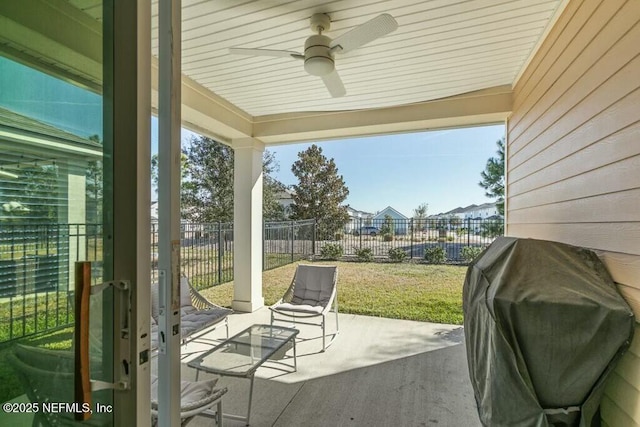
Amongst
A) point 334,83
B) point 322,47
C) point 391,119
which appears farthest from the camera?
point 391,119

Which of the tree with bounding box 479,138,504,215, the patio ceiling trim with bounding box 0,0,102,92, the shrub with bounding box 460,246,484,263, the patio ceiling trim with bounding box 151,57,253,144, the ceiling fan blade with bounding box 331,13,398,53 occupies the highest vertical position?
the patio ceiling trim with bounding box 151,57,253,144

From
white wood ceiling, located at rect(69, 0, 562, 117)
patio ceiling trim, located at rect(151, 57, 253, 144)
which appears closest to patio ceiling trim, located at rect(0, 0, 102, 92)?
white wood ceiling, located at rect(69, 0, 562, 117)

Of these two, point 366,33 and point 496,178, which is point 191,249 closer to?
point 366,33

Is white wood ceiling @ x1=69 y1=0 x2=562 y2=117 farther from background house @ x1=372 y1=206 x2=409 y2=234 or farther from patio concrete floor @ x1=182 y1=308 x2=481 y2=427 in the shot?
background house @ x1=372 y1=206 x2=409 y2=234

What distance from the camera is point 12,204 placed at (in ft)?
2.23

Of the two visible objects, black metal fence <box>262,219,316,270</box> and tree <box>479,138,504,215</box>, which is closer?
tree <box>479,138,504,215</box>

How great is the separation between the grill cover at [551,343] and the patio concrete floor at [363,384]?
92 centimetres

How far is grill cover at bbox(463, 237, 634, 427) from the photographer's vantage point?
4.55 feet

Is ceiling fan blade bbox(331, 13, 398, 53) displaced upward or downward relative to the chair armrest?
upward

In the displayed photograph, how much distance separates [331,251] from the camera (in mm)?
8305

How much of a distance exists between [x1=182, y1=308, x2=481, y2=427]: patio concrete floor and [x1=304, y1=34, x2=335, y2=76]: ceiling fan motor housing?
8.29ft

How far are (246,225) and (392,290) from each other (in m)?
3.04

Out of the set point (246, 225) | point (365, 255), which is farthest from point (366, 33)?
point (365, 255)

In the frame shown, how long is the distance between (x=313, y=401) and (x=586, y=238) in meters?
2.13
